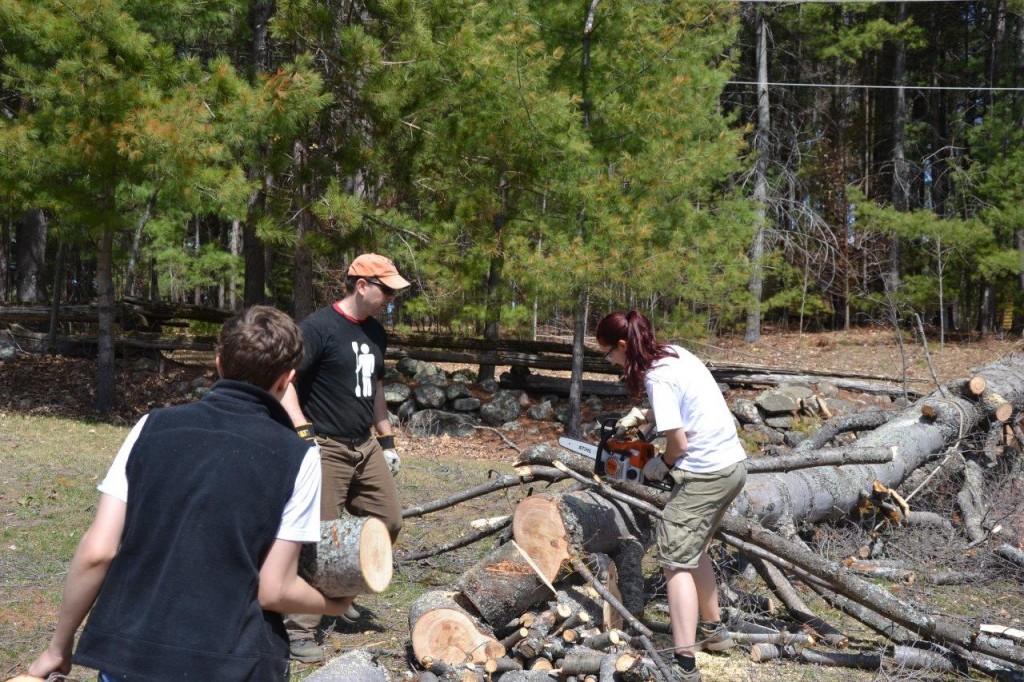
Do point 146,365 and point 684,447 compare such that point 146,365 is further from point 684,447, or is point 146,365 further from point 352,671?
point 684,447

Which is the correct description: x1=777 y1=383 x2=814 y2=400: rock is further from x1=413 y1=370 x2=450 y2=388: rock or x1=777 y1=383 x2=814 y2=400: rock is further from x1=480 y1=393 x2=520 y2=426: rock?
x1=413 y1=370 x2=450 y2=388: rock

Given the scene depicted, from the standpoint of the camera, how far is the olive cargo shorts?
4328 mm

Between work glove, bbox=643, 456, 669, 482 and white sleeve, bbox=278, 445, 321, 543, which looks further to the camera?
work glove, bbox=643, 456, 669, 482

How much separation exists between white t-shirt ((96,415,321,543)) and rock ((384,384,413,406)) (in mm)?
10692

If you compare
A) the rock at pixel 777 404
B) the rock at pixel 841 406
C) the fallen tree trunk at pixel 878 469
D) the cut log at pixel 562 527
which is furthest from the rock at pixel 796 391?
the cut log at pixel 562 527

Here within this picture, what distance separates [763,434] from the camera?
456 inches

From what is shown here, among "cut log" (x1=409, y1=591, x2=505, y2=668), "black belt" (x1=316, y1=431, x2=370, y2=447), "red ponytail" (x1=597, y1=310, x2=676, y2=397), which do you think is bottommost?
"cut log" (x1=409, y1=591, x2=505, y2=668)

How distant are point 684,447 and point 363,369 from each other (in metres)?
1.68

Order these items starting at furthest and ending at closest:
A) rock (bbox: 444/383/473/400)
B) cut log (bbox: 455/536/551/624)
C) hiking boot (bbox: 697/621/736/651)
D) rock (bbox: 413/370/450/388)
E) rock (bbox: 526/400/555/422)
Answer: rock (bbox: 413/370/450/388), rock (bbox: 444/383/473/400), rock (bbox: 526/400/555/422), hiking boot (bbox: 697/621/736/651), cut log (bbox: 455/536/551/624)

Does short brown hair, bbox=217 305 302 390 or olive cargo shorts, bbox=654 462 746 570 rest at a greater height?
short brown hair, bbox=217 305 302 390

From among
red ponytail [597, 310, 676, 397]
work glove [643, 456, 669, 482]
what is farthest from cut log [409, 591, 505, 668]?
red ponytail [597, 310, 676, 397]

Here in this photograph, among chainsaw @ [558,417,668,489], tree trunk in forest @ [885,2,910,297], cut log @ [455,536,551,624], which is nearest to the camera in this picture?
cut log @ [455,536,551,624]

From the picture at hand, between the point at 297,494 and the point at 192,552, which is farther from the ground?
the point at 297,494

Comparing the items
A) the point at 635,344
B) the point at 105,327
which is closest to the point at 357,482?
the point at 635,344
